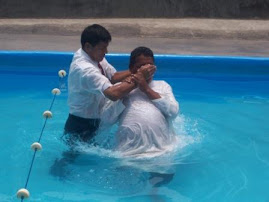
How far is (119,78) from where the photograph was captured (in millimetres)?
3998

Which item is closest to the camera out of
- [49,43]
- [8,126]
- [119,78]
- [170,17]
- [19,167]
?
[119,78]

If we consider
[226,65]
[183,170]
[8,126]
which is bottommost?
[8,126]

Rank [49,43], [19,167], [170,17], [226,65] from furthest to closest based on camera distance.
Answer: [170,17] → [49,43] → [226,65] → [19,167]

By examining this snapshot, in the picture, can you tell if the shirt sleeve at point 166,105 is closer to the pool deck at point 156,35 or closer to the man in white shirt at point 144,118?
the man in white shirt at point 144,118

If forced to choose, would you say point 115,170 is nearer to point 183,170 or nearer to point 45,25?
point 183,170

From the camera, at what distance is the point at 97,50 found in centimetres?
Answer: 373

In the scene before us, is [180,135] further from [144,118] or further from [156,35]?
[156,35]

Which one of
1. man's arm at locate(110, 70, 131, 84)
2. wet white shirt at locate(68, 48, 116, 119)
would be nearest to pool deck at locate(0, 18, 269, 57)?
man's arm at locate(110, 70, 131, 84)

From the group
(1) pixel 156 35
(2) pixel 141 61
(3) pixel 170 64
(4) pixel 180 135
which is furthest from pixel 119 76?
(1) pixel 156 35

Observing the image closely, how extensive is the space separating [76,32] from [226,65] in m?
2.56

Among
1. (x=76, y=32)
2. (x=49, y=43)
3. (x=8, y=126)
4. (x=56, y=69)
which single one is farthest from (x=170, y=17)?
(x=8, y=126)

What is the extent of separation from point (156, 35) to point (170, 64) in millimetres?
1555
